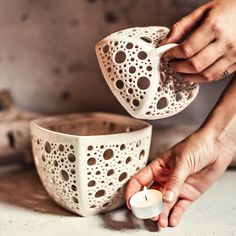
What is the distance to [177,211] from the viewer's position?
2.73 ft

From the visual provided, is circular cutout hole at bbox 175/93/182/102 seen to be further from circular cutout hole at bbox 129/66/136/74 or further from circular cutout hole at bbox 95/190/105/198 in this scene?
circular cutout hole at bbox 95/190/105/198

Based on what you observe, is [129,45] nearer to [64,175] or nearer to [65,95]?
[64,175]

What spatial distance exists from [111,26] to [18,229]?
68 centimetres

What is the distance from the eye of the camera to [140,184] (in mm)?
864

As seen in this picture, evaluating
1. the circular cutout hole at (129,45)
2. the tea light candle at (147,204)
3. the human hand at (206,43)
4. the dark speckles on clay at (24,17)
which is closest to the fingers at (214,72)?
the human hand at (206,43)

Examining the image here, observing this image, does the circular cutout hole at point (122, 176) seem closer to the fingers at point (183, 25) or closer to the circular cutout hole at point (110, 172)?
the circular cutout hole at point (110, 172)

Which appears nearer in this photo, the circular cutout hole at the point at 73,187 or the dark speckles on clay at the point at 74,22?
the circular cutout hole at the point at 73,187

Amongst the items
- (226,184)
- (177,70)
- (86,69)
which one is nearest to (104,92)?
(86,69)

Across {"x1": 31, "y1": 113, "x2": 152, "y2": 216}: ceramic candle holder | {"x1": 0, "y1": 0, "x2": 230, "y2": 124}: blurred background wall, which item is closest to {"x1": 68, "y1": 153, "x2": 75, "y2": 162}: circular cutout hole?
{"x1": 31, "y1": 113, "x2": 152, "y2": 216}: ceramic candle holder

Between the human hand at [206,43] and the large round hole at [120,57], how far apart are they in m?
0.07

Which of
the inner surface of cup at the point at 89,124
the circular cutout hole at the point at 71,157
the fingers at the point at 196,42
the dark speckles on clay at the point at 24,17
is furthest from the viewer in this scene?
the dark speckles on clay at the point at 24,17

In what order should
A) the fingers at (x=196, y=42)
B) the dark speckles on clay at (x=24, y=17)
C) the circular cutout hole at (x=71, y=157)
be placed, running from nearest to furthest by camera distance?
the fingers at (x=196, y=42)
the circular cutout hole at (x=71, y=157)
the dark speckles on clay at (x=24, y=17)

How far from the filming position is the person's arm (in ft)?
2.76

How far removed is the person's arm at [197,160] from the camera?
84 cm
